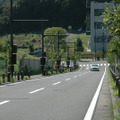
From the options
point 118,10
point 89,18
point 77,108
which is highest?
point 89,18

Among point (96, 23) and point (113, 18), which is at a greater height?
point (96, 23)

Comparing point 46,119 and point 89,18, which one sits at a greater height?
point 89,18

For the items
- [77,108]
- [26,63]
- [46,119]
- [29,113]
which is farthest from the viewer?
[26,63]

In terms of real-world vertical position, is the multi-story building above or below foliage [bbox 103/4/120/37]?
above

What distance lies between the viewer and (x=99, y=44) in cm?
11600

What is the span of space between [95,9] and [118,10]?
4120 inches

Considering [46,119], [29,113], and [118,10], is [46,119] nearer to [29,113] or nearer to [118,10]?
[29,113]

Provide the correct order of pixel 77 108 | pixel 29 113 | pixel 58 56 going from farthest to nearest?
pixel 58 56 → pixel 77 108 → pixel 29 113

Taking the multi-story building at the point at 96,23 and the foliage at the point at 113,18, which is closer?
the foliage at the point at 113,18

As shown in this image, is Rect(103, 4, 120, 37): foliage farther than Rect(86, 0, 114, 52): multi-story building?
No

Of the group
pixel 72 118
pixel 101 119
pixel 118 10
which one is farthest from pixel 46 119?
pixel 118 10

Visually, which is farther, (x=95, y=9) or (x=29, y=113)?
(x=95, y=9)

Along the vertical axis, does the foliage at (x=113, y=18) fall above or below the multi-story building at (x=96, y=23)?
below

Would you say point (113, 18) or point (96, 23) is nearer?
point (113, 18)
